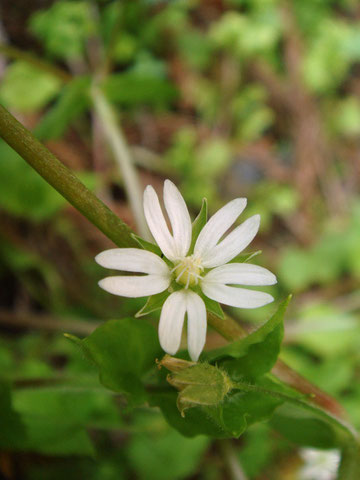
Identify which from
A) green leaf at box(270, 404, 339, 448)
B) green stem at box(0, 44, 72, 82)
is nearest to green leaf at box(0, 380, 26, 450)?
green leaf at box(270, 404, 339, 448)

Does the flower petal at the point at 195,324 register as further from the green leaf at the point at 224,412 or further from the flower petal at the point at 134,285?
the green leaf at the point at 224,412

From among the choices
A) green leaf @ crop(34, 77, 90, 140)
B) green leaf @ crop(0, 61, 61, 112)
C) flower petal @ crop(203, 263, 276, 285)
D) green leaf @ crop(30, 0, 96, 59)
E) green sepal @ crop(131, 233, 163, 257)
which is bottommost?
flower petal @ crop(203, 263, 276, 285)

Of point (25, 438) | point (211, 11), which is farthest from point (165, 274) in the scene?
point (211, 11)

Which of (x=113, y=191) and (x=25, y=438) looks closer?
(x=25, y=438)

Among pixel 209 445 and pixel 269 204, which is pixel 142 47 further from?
pixel 209 445

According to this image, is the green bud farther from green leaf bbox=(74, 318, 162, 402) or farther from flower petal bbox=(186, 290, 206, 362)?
green leaf bbox=(74, 318, 162, 402)

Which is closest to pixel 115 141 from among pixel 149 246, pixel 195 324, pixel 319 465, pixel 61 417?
pixel 61 417
